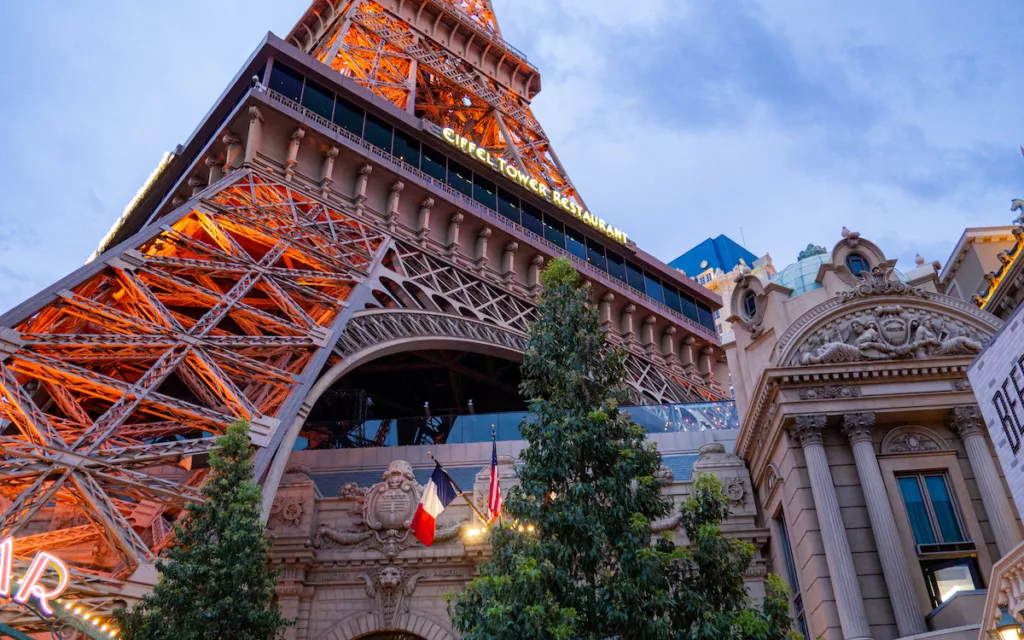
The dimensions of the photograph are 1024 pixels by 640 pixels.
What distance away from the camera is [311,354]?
24484mm

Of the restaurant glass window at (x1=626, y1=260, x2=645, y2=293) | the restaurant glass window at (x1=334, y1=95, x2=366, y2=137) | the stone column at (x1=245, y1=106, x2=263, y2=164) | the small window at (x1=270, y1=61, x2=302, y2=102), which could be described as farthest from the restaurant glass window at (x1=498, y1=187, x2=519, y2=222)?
the stone column at (x1=245, y1=106, x2=263, y2=164)

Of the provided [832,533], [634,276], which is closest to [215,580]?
[832,533]

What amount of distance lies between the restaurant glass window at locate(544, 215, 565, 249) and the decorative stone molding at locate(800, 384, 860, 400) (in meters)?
21.7

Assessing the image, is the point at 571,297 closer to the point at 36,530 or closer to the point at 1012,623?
the point at 1012,623

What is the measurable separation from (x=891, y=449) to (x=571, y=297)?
334 inches

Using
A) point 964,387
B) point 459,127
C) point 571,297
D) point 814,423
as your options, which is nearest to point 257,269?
point 571,297

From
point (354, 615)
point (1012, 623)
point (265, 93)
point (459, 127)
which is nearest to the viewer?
point (1012, 623)

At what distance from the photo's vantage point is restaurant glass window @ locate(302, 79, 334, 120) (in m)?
34.9

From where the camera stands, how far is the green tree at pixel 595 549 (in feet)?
41.5

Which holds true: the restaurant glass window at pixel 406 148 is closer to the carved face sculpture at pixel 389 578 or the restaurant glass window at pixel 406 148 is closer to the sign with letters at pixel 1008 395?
the carved face sculpture at pixel 389 578

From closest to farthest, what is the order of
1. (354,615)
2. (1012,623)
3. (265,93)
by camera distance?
(1012,623)
(354,615)
(265,93)

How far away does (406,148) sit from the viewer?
123ft

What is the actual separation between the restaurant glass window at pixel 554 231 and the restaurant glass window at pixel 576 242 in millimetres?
322

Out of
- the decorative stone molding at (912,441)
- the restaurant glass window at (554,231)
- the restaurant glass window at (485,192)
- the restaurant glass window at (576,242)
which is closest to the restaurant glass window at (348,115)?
the restaurant glass window at (485,192)
